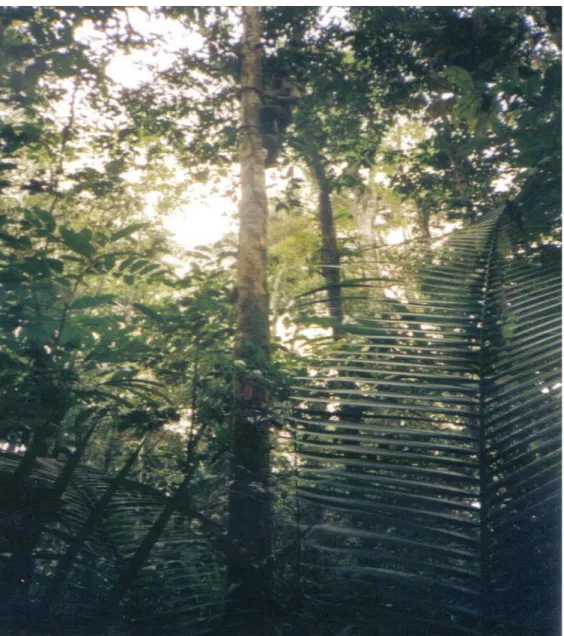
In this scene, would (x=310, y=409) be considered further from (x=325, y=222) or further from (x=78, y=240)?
(x=325, y=222)

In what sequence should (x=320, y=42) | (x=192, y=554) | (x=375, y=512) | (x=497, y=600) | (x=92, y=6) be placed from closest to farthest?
(x=497, y=600) → (x=375, y=512) → (x=192, y=554) → (x=92, y=6) → (x=320, y=42)

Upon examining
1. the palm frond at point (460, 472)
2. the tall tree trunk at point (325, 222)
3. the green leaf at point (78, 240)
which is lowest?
the palm frond at point (460, 472)

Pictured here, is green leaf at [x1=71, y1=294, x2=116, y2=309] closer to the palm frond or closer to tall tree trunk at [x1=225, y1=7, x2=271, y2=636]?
tall tree trunk at [x1=225, y1=7, x2=271, y2=636]

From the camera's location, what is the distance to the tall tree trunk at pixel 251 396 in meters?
1.13

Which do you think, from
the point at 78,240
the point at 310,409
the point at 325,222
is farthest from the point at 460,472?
the point at 325,222

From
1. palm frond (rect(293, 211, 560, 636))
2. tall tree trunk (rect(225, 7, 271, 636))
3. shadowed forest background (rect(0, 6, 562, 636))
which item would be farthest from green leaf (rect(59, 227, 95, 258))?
palm frond (rect(293, 211, 560, 636))

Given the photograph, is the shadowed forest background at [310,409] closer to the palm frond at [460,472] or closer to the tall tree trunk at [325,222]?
the palm frond at [460,472]

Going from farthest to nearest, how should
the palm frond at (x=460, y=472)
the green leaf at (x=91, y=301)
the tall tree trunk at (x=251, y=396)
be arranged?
the green leaf at (x=91, y=301)
the tall tree trunk at (x=251, y=396)
the palm frond at (x=460, y=472)

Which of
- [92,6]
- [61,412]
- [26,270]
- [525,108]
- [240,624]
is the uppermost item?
[92,6]

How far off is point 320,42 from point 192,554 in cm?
515

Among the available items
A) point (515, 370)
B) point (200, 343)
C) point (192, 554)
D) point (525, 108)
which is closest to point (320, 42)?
point (525, 108)

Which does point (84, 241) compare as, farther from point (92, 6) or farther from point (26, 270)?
point (92, 6)

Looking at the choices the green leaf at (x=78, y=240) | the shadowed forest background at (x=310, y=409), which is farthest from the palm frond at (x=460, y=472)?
the green leaf at (x=78, y=240)

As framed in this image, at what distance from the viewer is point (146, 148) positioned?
206 inches
